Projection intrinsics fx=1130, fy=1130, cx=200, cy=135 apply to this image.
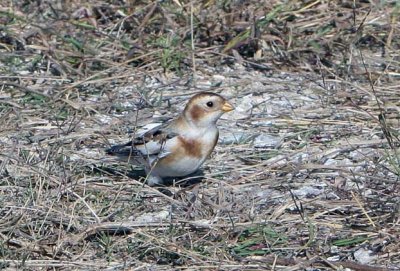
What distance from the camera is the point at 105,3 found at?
794 cm

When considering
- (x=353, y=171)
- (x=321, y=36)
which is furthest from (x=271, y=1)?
(x=353, y=171)

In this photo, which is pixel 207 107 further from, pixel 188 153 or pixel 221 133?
pixel 221 133

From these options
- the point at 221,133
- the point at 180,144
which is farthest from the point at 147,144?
the point at 221,133

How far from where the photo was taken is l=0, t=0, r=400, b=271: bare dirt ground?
15.7 ft

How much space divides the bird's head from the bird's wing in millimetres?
137

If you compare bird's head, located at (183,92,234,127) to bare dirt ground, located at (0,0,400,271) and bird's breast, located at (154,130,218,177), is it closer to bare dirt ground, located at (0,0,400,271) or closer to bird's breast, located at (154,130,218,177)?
bird's breast, located at (154,130,218,177)

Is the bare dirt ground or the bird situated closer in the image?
the bare dirt ground

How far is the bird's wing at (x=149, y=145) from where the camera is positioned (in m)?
5.50

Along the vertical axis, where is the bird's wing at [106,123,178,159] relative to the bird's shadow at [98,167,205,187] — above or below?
above

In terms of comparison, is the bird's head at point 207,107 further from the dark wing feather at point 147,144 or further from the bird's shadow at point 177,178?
the bird's shadow at point 177,178

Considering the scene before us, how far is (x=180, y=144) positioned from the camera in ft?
18.0

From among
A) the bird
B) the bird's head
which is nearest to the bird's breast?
the bird

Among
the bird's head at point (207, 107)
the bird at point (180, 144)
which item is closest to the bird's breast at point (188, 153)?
the bird at point (180, 144)

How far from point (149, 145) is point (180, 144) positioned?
0.16 m
